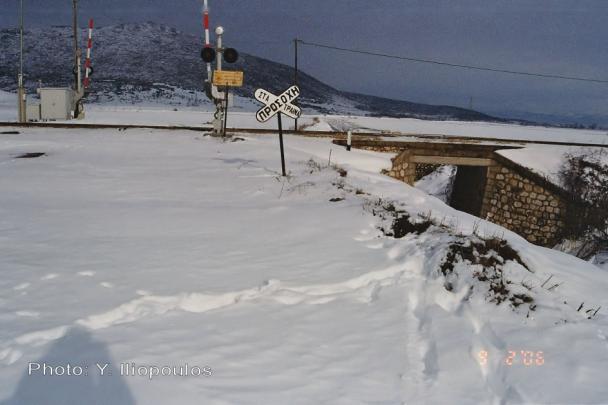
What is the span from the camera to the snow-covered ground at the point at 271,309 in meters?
2.92

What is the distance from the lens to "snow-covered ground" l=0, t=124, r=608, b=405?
2.92 m

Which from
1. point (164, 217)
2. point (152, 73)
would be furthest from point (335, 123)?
point (152, 73)

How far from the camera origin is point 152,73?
169m

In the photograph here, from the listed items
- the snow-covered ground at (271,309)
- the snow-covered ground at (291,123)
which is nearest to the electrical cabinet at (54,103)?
the snow-covered ground at (291,123)

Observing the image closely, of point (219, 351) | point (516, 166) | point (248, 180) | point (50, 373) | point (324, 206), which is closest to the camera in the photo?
point (50, 373)

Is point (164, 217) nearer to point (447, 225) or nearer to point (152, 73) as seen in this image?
point (447, 225)

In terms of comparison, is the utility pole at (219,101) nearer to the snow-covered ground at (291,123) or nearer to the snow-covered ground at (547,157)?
the snow-covered ground at (291,123)

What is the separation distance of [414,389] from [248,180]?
6.54m

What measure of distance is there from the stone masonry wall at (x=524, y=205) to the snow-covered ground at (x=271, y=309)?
12050 mm

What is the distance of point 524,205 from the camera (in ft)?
59.0

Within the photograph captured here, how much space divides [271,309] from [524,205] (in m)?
17.0

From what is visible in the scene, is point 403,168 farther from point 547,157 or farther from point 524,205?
point 547,157
